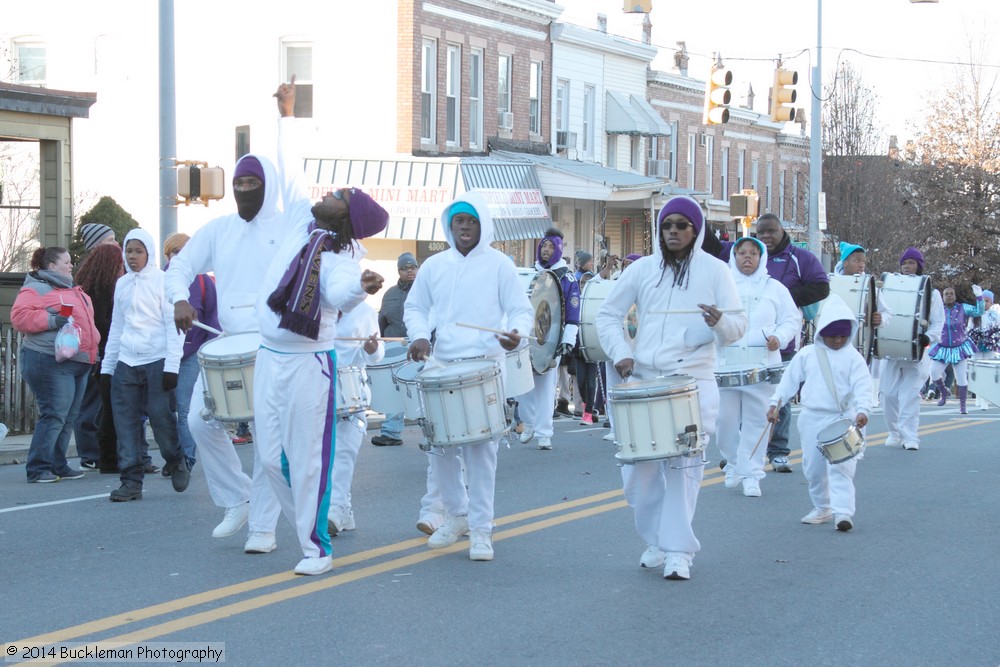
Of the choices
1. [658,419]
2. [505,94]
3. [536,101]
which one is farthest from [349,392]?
[536,101]

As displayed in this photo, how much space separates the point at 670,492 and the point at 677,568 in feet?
1.36

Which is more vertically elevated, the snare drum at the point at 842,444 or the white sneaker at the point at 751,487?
the snare drum at the point at 842,444

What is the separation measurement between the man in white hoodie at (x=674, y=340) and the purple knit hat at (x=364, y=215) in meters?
1.39

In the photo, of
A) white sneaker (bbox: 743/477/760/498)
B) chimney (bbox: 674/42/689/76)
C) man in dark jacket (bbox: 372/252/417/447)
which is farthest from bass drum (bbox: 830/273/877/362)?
chimney (bbox: 674/42/689/76)

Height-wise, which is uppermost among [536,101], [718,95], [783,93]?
[536,101]

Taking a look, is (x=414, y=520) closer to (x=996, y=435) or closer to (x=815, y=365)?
(x=815, y=365)

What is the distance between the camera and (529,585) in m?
7.41

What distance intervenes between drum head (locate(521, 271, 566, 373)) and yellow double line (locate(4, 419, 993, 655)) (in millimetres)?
4180

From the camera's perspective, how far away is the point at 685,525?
754cm

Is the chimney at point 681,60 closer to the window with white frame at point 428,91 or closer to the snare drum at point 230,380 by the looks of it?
the window with white frame at point 428,91

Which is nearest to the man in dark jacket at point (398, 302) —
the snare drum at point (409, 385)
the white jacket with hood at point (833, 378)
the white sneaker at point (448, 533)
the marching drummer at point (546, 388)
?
the marching drummer at point (546, 388)

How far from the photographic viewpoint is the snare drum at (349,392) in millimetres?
8688

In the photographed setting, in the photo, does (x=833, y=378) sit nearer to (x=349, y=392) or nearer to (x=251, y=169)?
(x=349, y=392)

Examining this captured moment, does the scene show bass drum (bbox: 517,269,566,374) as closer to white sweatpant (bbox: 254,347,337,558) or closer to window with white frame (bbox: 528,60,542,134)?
white sweatpant (bbox: 254,347,337,558)
